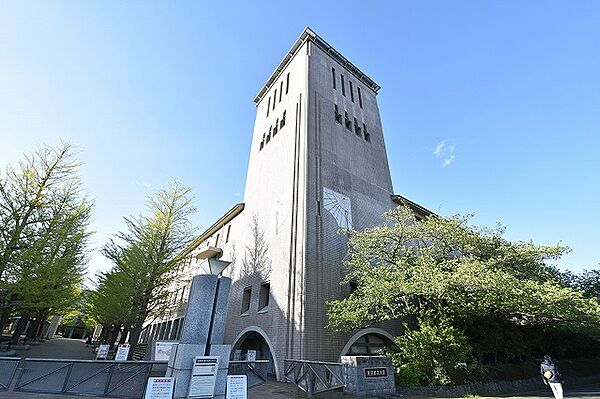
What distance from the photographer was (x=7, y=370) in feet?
23.0

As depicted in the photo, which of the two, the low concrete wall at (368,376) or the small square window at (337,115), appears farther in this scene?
the small square window at (337,115)

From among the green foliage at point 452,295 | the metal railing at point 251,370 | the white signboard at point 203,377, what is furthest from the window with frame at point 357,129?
the white signboard at point 203,377

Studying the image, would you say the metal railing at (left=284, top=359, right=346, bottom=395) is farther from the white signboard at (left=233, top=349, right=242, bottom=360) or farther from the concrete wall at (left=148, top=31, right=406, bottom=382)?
the white signboard at (left=233, top=349, right=242, bottom=360)

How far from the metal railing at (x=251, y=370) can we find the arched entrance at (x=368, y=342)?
4.65m

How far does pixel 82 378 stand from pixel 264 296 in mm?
8378

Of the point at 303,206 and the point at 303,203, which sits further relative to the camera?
the point at 303,203

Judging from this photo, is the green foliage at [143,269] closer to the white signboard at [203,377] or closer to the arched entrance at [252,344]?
the arched entrance at [252,344]

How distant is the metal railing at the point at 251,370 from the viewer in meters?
7.83

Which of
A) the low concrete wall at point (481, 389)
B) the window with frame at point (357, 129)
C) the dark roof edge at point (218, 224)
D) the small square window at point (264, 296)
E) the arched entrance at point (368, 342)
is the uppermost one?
the window with frame at point (357, 129)

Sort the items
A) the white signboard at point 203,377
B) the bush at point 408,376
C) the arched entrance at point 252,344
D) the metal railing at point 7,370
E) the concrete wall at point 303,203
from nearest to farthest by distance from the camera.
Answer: the white signboard at point 203,377 < the metal railing at point 7,370 < the bush at point 408,376 < the concrete wall at point 303,203 < the arched entrance at point 252,344

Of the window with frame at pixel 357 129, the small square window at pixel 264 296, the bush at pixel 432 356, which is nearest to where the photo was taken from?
the bush at pixel 432 356

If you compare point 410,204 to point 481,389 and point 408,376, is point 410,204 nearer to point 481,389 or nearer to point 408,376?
point 481,389

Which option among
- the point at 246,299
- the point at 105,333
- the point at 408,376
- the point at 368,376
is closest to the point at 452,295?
the point at 408,376

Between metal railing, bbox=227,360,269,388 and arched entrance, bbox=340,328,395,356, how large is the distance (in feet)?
15.3
